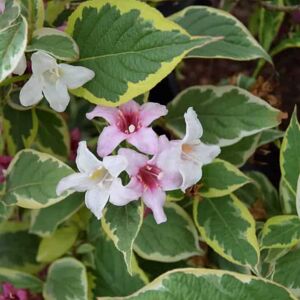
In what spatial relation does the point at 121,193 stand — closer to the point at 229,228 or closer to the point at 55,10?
the point at 229,228

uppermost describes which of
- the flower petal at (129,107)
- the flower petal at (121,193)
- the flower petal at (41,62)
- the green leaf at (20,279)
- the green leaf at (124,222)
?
the flower petal at (41,62)

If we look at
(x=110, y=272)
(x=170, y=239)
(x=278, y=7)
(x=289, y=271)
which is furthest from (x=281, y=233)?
(x=278, y=7)

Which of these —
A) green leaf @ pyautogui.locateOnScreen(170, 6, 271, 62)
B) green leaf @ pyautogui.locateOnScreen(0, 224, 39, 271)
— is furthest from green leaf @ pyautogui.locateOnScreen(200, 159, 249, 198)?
green leaf @ pyautogui.locateOnScreen(0, 224, 39, 271)

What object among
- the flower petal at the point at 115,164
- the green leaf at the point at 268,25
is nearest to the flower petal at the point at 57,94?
the flower petal at the point at 115,164

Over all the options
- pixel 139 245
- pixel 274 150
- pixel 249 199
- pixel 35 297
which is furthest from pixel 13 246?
pixel 274 150

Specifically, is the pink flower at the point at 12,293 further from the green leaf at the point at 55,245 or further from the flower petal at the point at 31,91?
the flower petal at the point at 31,91

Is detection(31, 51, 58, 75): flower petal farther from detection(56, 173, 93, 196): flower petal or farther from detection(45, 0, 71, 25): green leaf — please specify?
detection(45, 0, 71, 25): green leaf
